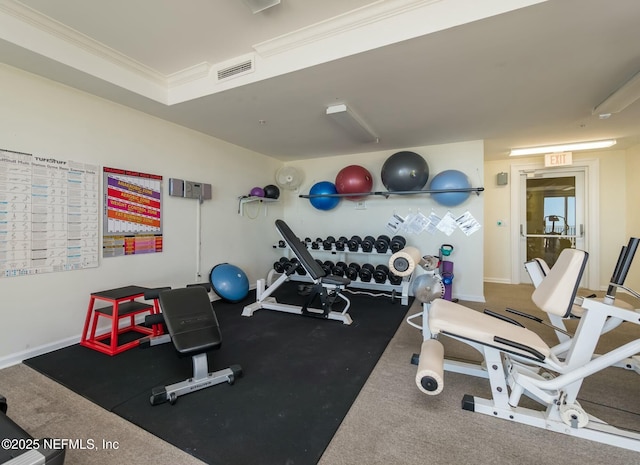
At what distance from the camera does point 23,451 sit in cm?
106

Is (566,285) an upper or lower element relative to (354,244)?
lower

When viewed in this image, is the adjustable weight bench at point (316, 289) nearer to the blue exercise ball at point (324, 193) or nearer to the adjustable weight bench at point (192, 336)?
the adjustable weight bench at point (192, 336)

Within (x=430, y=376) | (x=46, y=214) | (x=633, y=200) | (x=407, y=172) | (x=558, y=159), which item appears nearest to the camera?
(x=430, y=376)

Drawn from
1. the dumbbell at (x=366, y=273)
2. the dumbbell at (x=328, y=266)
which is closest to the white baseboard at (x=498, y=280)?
the dumbbell at (x=366, y=273)

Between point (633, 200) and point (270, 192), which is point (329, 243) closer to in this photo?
point (270, 192)

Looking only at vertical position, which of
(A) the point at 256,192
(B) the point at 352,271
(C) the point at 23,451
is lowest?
(C) the point at 23,451

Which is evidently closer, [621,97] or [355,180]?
[621,97]

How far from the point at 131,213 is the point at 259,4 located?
247cm

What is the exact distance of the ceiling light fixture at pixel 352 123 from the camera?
3.05 metres

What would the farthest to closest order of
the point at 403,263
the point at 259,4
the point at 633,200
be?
the point at 633,200 < the point at 403,263 < the point at 259,4

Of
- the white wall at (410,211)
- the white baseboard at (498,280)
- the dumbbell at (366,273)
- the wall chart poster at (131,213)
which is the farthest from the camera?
the white baseboard at (498,280)

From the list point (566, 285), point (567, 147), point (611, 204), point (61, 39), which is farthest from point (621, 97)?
point (61, 39)

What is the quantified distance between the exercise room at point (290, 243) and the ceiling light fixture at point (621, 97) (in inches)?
1.1

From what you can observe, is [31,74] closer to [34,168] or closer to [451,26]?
[34,168]
